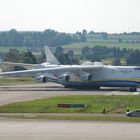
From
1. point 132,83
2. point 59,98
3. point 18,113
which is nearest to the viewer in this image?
point 18,113

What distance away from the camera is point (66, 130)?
135 ft

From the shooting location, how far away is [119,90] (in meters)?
83.9

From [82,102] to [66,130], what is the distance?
22.1m

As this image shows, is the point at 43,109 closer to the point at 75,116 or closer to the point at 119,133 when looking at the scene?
the point at 75,116

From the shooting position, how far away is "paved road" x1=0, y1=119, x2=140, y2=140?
1491 inches

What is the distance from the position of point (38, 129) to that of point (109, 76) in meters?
43.8

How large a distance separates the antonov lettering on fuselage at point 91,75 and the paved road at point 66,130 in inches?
1516

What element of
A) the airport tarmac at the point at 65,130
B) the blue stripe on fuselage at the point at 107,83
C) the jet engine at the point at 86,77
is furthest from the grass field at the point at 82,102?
the jet engine at the point at 86,77

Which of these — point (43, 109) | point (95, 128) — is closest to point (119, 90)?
point (43, 109)

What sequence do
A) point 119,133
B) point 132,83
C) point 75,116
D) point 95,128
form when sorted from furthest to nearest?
point 132,83 → point 75,116 → point 95,128 → point 119,133

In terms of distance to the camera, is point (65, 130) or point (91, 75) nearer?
point (65, 130)

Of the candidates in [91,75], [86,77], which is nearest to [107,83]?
[91,75]

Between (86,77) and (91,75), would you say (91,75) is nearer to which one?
(91,75)

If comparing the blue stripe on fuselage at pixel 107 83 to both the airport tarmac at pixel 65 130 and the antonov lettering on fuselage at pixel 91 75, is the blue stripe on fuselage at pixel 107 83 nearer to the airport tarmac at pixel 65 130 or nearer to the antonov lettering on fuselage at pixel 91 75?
the antonov lettering on fuselage at pixel 91 75
